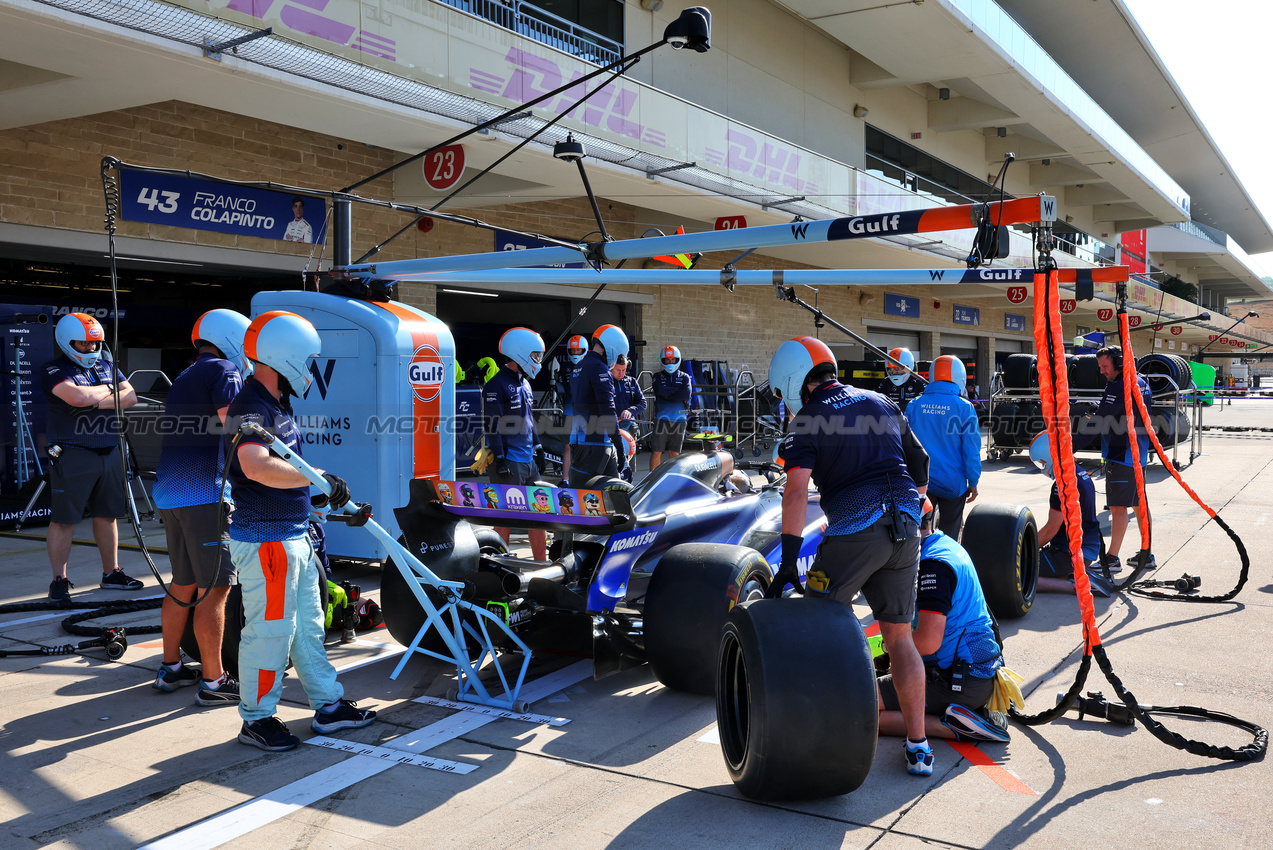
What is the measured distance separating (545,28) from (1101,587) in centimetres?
1099

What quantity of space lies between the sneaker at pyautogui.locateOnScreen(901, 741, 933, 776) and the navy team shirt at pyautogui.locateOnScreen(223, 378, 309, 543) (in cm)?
275

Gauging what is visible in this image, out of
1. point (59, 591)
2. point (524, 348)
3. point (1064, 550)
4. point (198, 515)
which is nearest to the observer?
point (198, 515)

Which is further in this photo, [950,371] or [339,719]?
[950,371]

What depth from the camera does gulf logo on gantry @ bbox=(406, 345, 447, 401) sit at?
23.5ft

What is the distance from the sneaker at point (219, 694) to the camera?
179 inches

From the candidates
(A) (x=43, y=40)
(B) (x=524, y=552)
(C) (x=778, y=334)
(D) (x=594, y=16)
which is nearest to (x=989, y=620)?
(B) (x=524, y=552)

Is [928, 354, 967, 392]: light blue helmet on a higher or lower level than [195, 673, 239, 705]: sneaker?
higher

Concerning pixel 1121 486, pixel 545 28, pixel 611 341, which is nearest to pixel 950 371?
pixel 1121 486

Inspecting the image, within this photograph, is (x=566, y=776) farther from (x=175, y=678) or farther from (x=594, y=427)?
(x=594, y=427)

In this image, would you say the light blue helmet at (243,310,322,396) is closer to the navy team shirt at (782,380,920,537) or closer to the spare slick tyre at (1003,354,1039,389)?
the navy team shirt at (782,380,920,537)

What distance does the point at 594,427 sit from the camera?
8625 mm

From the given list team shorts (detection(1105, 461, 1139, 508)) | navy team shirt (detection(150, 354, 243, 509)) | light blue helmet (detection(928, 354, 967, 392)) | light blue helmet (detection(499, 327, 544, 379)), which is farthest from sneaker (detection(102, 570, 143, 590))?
team shorts (detection(1105, 461, 1139, 508))

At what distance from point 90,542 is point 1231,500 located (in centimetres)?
1317

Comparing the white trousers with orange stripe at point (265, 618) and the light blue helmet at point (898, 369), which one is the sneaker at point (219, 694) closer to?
the white trousers with orange stripe at point (265, 618)
